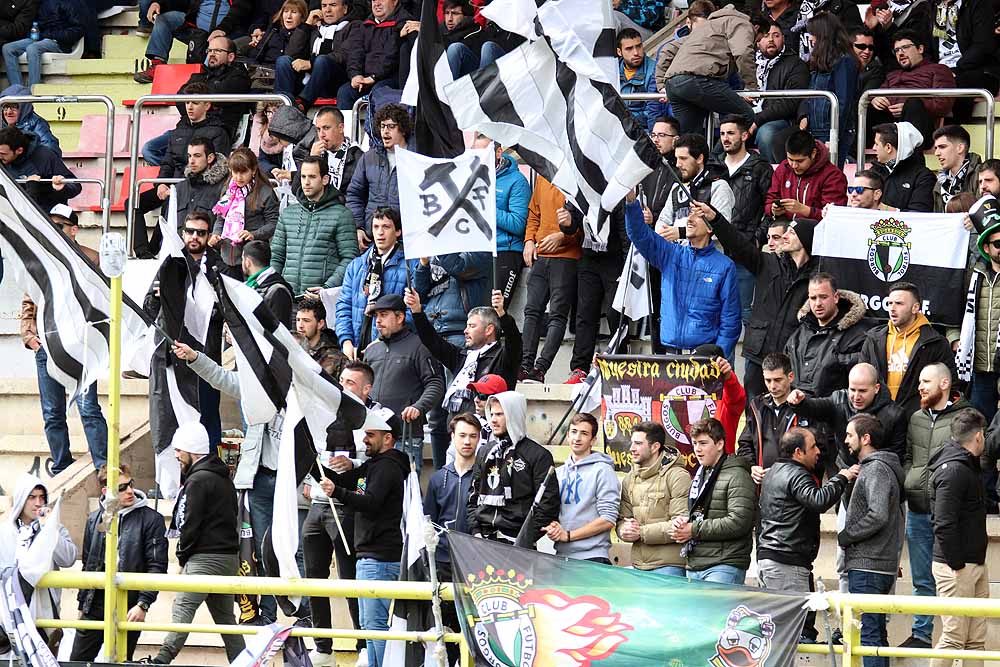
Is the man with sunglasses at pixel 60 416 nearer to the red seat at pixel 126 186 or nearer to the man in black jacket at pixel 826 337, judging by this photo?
the red seat at pixel 126 186

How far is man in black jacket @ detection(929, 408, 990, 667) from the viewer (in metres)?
10.3

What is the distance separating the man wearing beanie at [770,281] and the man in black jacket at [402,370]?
7.02 ft

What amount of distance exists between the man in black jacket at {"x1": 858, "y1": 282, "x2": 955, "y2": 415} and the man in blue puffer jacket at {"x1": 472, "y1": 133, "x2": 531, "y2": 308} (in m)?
3.23

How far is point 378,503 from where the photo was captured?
35.8ft

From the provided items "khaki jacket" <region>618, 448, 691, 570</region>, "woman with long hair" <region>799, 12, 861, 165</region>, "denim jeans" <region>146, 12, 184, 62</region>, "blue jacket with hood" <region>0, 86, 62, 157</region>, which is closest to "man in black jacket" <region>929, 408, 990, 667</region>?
"khaki jacket" <region>618, 448, 691, 570</region>

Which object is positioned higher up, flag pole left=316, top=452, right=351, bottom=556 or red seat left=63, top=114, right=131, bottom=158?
red seat left=63, top=114, right=131, bottom=158

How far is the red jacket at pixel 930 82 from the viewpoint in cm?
1527

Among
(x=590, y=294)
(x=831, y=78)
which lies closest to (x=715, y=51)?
(x=831, y=78)

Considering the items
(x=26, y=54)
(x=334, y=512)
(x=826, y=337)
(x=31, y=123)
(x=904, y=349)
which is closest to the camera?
(x=334, y=512)

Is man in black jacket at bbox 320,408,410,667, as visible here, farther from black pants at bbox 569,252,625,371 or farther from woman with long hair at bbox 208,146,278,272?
woman with long hair at bbox 208,146,278,272

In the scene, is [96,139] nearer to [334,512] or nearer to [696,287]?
[696,287]

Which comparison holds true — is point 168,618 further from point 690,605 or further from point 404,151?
point 690,605

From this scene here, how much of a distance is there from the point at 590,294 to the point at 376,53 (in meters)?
4.20

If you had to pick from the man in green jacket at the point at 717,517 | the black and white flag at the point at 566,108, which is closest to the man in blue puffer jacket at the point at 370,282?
the black and white flag at the point at 566,108
